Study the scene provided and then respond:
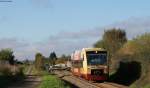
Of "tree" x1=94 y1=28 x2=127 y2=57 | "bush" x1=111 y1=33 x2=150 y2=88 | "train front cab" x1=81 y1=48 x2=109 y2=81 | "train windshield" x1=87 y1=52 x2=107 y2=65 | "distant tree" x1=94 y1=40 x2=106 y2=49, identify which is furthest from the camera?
"distant tree" x1=94 y1=40 x2=106 y2=49

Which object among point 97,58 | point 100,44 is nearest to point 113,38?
point 100,44

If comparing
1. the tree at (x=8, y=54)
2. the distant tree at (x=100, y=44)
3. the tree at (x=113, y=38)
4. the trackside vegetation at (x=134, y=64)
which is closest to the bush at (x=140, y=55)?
the trackside vegetation at (x=134, y=64)

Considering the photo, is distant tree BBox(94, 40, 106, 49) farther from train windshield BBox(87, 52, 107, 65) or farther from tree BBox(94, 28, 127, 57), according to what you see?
train windshield BBox(87, 52, 107, 65)

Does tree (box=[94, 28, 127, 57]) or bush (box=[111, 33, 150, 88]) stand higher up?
tree (box=[94, 28, 127, 57])

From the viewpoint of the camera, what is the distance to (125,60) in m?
63.9

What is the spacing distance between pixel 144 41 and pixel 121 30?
Result: 173 feet

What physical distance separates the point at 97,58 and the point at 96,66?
3.05ft

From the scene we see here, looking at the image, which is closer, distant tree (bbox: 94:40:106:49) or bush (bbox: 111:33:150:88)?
bush (bbox: 111:33:150:88)

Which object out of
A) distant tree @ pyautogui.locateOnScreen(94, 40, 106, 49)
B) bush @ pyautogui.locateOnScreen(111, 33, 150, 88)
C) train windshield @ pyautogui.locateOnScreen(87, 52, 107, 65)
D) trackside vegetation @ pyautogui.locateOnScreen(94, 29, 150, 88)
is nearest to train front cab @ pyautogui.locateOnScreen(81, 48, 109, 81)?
train windshield @ pyautogui.locateOnScreen(87, 52, 107, 65)

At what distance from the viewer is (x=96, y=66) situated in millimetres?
58312

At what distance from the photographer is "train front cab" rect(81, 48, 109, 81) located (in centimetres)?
5812

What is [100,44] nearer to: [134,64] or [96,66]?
[96,66]

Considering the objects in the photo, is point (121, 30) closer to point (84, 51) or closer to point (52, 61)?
point (84, 51)

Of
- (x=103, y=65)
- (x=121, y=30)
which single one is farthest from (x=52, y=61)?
(x=103, y=65)
